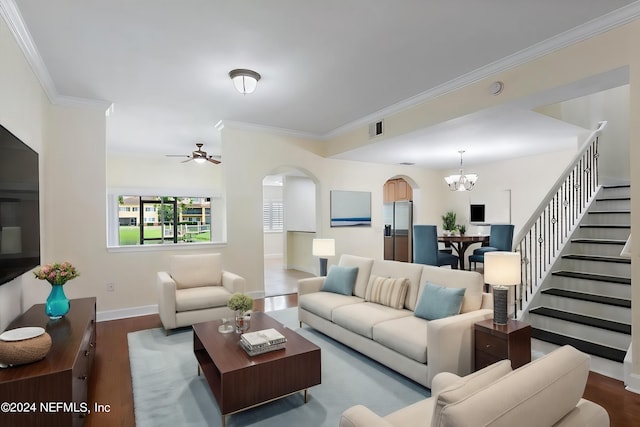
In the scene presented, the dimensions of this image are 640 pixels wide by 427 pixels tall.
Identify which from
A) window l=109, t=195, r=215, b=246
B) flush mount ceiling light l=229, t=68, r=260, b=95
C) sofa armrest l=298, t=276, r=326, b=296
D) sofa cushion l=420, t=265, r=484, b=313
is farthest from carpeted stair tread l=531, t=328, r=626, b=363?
window l=109, t=195, r=215, b=246

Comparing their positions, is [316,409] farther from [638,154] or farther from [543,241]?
[543,241]

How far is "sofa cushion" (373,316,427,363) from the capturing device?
2529 mm

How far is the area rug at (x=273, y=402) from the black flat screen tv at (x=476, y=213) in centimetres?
541

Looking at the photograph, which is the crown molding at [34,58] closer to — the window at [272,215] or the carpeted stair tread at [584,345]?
the carpeted stair tread at [584,345]

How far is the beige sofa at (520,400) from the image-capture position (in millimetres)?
963

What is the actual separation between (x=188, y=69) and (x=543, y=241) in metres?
4.31

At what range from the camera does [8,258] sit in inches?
92.4

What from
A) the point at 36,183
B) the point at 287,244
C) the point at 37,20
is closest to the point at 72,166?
Result: the point at 36,183

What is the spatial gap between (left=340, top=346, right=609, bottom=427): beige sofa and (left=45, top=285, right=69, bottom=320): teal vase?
2.54 meters

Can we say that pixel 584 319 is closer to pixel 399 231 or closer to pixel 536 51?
pixel 536 51

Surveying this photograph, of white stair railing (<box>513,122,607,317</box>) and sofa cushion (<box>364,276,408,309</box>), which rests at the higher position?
white stair railing (<box>513,122,607,317</box>)

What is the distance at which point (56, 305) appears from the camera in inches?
106

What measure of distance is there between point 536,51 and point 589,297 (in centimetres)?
243

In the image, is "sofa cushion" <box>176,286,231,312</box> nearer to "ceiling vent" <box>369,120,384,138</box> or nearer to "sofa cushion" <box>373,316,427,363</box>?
"sofa cushion" <box>373,316,427,363</box>
